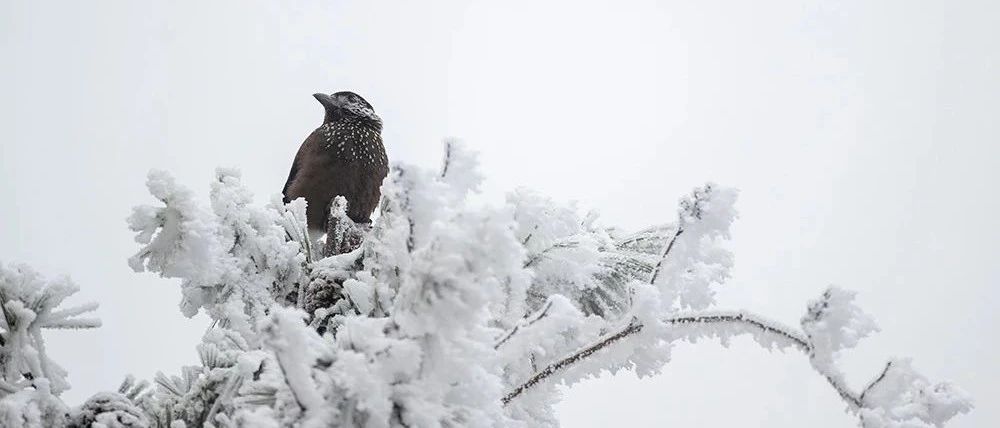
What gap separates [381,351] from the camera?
86 centimetres

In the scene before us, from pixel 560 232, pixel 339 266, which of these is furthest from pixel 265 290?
Result: pixel 560 232

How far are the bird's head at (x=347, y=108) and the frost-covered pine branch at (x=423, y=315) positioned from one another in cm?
268

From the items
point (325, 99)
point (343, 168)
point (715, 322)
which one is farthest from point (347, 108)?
point (715, 322)

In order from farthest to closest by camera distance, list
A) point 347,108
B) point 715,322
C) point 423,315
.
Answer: point 347,108
point 715,322
point 423,315

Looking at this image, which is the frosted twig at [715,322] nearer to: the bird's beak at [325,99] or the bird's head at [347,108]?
the bird's head at [347,108]

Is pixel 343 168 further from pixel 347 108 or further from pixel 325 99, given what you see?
pixel 325 99

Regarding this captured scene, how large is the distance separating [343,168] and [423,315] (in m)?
3.75

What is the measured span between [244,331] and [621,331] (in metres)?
0.80

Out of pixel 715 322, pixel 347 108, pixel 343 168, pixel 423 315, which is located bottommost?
pixel 423 315

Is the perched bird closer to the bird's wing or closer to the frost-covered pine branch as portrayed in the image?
the bird's wing

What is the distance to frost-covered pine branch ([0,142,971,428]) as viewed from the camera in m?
0.84

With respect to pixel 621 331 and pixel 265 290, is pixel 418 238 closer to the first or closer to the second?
pixel 621 331

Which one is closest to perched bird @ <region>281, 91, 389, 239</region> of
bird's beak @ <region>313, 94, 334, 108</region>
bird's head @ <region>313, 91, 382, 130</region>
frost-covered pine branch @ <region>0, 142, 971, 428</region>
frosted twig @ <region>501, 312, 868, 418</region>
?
bird's head @ <region>313, 91, 382, 130</region>

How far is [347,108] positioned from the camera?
15.7 feet
